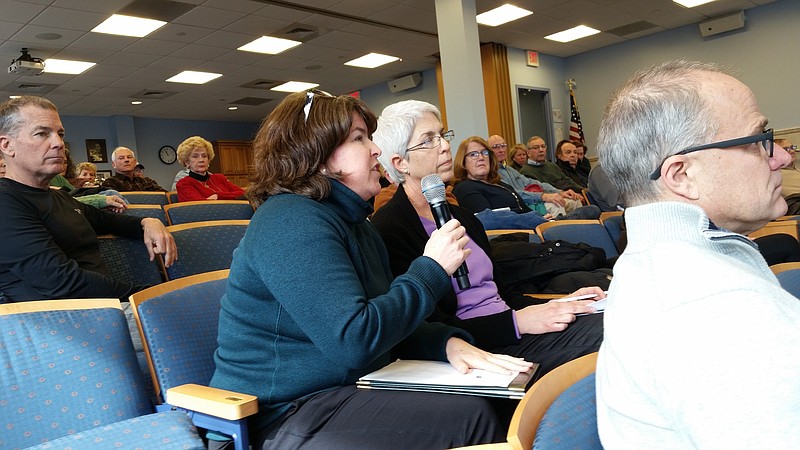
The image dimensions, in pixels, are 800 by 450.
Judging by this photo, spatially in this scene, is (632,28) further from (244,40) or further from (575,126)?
(244,40)

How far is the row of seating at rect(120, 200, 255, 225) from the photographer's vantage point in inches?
136

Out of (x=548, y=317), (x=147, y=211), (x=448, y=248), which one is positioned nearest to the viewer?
(x=448, y=248)

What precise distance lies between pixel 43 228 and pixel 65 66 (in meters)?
7.27

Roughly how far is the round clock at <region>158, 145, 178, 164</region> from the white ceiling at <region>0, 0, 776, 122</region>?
110cm

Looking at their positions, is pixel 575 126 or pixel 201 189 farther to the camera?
pixel 575 126

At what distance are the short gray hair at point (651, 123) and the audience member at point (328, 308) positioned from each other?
0.51 meters

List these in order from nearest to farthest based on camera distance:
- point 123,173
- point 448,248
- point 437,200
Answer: point 448,248 → point 437,200 → point 123,173

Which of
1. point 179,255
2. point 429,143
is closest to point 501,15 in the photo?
point 429,143

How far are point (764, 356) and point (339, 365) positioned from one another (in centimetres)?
96

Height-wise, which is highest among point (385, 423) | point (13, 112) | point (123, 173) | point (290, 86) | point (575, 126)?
point (290, 86)

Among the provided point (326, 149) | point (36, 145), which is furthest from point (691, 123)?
point (36, 145)

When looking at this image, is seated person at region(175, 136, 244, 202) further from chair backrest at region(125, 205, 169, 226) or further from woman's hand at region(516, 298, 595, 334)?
woman's hand at region(516, 298, 595, 334)

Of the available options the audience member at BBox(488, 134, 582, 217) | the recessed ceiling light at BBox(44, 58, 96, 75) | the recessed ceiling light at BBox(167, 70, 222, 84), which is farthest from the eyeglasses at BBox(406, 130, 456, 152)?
the recessed ceiling light at BBox(167, 70, 222, 84)

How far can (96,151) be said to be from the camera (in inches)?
480
